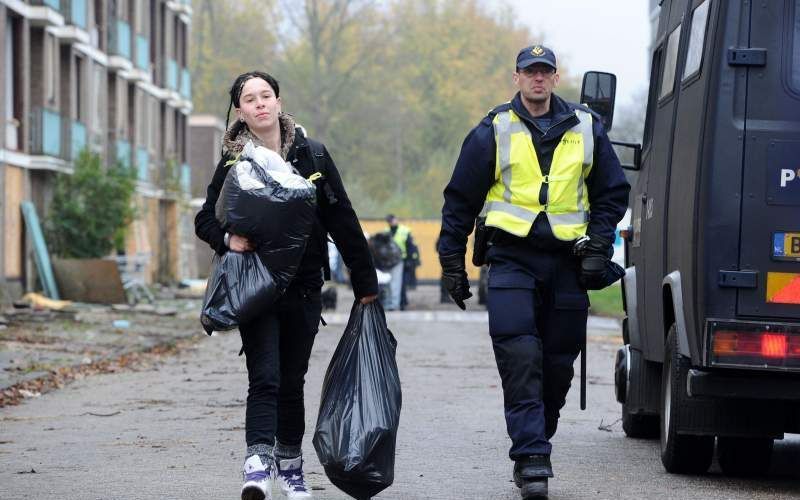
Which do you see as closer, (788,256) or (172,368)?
(788,256)

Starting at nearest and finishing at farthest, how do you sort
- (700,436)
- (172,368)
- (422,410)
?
(700,436), (422,410), (172,368)

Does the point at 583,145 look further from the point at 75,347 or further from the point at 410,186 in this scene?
the point at 410,186

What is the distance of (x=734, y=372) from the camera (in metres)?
7.29

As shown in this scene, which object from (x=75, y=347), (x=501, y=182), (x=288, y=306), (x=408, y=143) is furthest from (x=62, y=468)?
(x=408, y=143)

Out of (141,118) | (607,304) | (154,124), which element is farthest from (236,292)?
(154,124)

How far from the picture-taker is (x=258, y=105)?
668 centimetres

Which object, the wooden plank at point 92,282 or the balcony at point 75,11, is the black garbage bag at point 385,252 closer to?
the wooden plank at point 92,282

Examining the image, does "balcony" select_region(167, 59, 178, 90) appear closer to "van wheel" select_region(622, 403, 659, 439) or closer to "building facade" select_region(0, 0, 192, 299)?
"building facade" select_region(0, 0, 192, 299)

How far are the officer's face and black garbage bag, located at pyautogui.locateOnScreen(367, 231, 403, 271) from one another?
75.2ft

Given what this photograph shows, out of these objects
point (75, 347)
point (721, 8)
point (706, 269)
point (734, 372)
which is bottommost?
point (75, 347)

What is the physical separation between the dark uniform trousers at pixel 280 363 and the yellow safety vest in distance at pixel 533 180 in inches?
38.4

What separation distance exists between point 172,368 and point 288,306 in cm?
957

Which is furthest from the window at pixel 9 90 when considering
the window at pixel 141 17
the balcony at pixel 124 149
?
the window at pixel 141 17

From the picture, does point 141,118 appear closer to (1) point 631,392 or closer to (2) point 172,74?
(2) point 172,74
